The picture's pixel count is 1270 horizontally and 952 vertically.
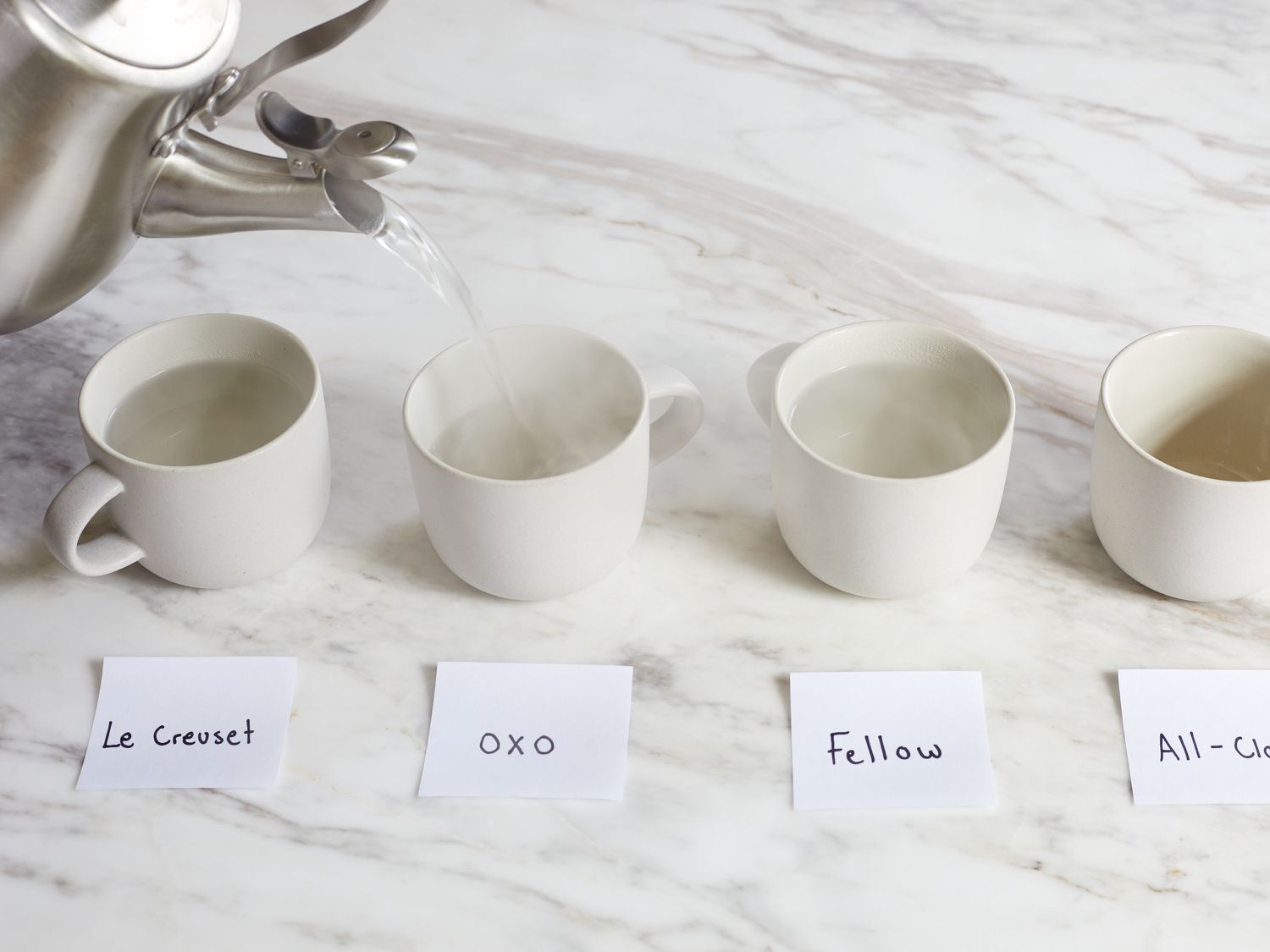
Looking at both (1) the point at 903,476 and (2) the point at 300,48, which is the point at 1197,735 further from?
A: (2) the point at 300,48

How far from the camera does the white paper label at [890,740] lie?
59cm

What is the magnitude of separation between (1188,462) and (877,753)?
0.82 ft

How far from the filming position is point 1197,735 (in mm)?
605

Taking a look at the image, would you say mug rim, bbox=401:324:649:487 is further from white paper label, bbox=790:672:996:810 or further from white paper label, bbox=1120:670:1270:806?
white paper label, bbox=1120:670:1270:806

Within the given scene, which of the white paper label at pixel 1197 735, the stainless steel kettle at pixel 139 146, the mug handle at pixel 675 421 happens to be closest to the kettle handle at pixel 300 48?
the stainless steel kettle at pixel 139 146

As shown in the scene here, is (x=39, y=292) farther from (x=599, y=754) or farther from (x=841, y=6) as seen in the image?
(x=841, y=6)

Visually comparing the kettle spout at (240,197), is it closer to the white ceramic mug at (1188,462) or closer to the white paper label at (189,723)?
the white paper label at (189,723)

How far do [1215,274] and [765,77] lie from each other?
400 mm

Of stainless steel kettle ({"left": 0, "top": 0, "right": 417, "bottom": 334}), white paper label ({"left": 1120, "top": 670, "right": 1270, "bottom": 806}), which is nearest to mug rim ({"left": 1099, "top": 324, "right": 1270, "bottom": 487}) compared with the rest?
white paper label ({"left": 1120, "top": 670, "right": 1270, "bottom": 806})

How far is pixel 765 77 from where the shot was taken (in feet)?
3.43

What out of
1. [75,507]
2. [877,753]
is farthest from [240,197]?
[877,753]

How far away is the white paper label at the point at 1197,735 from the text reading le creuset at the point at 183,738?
0.44 m

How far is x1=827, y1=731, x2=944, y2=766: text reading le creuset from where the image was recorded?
60 cm

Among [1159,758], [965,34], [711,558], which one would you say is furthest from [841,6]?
[1159,758]
